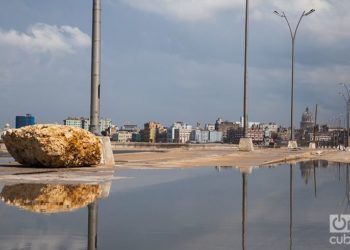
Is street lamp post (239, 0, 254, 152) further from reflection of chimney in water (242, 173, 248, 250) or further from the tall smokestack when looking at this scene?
reflection of chimney in water (242, 173, 248, 250)

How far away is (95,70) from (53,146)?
4201 millimetres

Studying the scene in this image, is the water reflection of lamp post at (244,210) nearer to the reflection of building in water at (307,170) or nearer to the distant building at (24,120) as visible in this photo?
the reflection of building in water at (307,170)

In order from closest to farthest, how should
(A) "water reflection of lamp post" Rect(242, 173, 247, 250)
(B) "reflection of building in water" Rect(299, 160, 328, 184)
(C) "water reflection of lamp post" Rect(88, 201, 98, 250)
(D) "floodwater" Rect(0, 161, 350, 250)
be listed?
1. (C) "water reflection of lamp post" Rect(88, 201, 98, 250)
2. (D) "floodwater" Rect(0, 161, 350, 250)
3. (A) "water reflection of lamp post" Rect(242, 173, 247, 250)
4. (B) "reflection of building in water" Rect(299, 160, 328, 184)

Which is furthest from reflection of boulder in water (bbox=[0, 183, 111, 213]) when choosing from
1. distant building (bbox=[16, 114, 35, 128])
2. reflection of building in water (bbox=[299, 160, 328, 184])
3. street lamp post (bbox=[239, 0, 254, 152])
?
distant building (bbox=[16, 114, 35, 128])

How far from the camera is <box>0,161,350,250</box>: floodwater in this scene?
23.2 feet

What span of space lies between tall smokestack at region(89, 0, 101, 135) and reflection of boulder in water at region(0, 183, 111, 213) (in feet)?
27.1

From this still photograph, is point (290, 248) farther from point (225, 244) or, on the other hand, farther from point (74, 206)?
point (74, 206)

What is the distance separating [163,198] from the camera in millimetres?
11914

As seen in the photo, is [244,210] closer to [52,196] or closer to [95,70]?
[52,196]

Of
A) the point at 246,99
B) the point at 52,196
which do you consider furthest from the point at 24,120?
the point at 52,196

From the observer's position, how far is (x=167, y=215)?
30.9 feet

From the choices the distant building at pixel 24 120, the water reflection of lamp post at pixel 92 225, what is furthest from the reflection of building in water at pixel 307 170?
the distant building at pixel 24 120

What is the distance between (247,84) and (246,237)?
35.5 meters

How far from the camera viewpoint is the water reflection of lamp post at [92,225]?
22.4 feet
